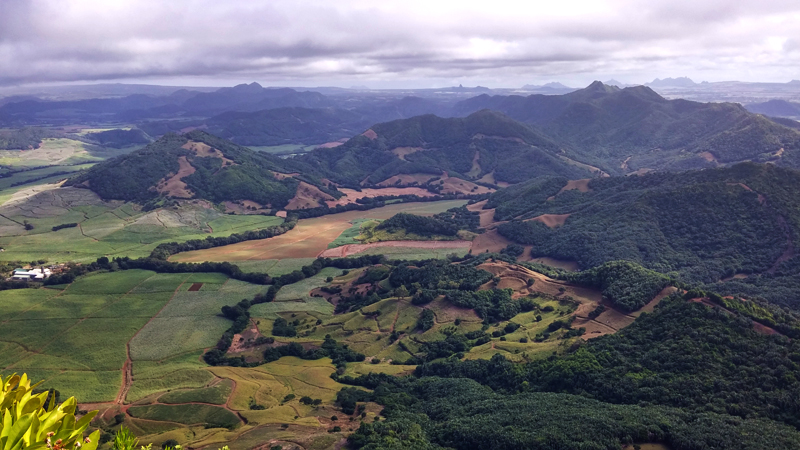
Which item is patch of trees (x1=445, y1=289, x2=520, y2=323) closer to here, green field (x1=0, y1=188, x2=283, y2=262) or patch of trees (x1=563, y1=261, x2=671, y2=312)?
patch of trees (x1=563, y1=261, x2=671, y2=312)

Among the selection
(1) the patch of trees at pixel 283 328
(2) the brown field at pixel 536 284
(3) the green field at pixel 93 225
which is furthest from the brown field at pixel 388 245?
(1) the patch of trees at pixel 283 328

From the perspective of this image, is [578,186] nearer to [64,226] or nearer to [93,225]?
[93,225]

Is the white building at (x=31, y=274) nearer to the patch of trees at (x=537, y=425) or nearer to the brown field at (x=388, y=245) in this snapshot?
the brown field at (x=388, y=245)

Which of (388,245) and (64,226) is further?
(64,226)

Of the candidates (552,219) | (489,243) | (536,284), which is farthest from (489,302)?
(552,219)

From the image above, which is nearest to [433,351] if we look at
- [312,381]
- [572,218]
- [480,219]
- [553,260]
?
[312,381]

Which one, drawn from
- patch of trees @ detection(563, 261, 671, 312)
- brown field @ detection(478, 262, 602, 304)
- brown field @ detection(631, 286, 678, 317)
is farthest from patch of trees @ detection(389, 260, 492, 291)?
brown field @ detection(631, 286, 678, 317)

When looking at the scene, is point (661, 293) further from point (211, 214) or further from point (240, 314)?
point (211, 214)
